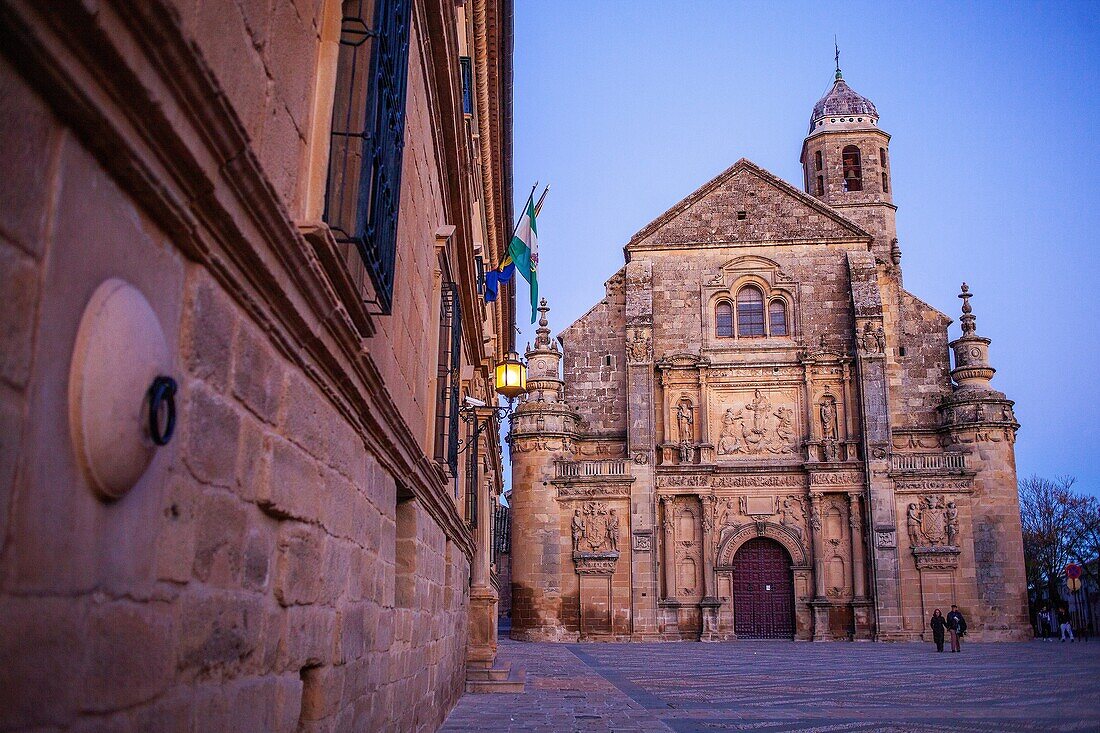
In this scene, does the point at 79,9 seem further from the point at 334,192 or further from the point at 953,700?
the point at 953,700

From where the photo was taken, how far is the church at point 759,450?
96.8 ft

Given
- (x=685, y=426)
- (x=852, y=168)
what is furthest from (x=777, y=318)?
(x=852, y=168)

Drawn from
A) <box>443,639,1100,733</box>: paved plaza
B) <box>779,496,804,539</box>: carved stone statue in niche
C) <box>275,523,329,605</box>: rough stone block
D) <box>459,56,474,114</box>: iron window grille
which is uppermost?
<box>459,56,474,114</box>: iron window grille

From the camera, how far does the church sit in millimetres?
29516

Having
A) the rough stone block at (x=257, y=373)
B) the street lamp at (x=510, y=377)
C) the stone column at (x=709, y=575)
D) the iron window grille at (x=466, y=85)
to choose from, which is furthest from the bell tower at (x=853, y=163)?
the rough stone block at (x=257, y=373)

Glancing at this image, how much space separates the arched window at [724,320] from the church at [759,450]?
0.23 feet

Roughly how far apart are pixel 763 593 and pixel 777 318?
30.7ft

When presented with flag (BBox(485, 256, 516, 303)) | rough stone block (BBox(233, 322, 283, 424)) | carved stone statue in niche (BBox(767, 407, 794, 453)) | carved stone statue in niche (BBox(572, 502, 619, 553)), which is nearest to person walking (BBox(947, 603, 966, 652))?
carved stone statue in niche (BBox(767, 407, 794, 453))

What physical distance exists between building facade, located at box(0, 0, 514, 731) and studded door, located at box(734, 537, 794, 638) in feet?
87.0

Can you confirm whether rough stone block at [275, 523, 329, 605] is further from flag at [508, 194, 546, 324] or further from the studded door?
the studded door

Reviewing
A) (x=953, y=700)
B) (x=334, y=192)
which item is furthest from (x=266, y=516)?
(x=953, y=700)

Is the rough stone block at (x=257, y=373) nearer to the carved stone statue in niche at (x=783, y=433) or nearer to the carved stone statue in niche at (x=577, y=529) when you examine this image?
the carved stone statue in niche at (x=577, y=529)

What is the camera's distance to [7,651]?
5.20 ft

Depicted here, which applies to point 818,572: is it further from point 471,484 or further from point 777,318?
point 471,484
